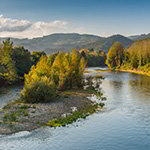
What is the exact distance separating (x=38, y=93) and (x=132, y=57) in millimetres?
106444

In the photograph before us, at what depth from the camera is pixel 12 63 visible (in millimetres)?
85062

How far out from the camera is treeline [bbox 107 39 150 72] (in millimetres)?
136925

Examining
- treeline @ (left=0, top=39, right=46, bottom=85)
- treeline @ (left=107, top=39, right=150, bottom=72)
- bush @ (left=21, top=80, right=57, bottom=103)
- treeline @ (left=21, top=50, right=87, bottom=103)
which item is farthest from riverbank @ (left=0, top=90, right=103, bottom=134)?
treeline @ (left=107, top=39, right=150, bottom=72)

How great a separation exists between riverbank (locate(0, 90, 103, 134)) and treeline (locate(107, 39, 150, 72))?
81.5m

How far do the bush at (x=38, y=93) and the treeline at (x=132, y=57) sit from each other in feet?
269

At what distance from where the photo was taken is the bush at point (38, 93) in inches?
1891

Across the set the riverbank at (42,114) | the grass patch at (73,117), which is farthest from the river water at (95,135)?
the riverbank at (42,114)

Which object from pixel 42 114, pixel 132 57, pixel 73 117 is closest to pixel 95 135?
pixel 73 117

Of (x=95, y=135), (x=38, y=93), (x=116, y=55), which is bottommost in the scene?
(x=95, y=135)

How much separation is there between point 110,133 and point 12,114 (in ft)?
50.2

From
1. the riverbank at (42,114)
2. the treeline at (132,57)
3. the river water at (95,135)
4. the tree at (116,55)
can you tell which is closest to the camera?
the river water at (95,135)

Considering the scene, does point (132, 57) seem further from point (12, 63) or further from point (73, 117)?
point (73, 117)

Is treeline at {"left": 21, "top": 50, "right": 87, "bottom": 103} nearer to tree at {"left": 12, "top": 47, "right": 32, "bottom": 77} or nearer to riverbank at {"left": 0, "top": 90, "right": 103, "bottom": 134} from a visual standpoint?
riverbank at {"left": 0, "top": 90, "right": 103, "bottom": 134}

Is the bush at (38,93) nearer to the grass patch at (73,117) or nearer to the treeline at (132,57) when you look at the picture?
the grass patch at (73,117)
